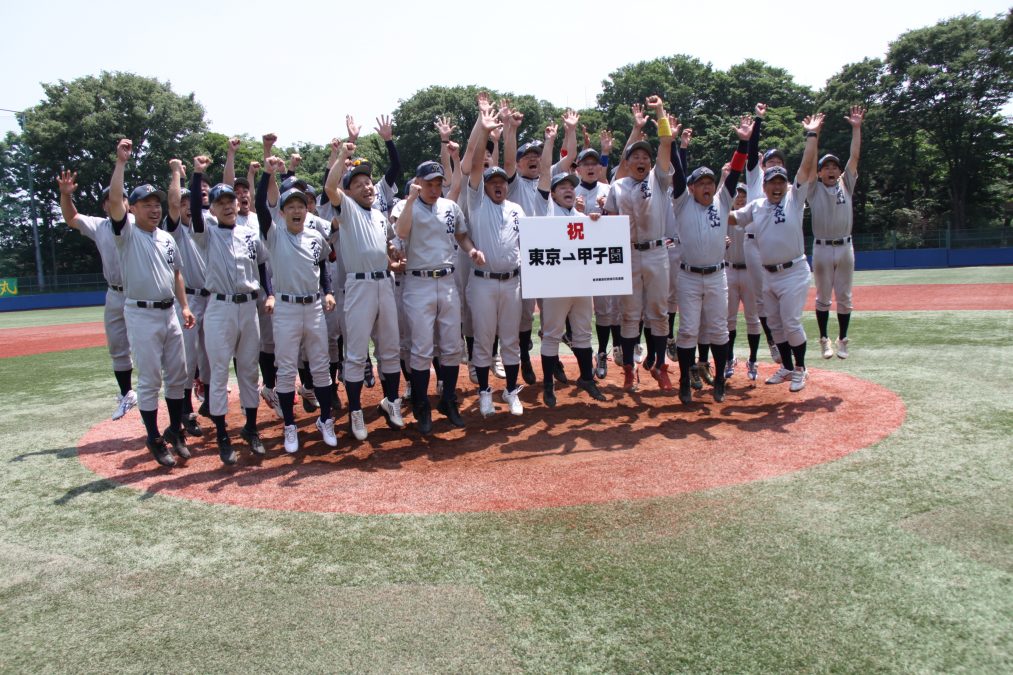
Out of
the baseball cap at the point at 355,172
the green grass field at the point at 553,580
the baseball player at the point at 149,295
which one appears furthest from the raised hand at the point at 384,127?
the green grass field at the point at 553,580

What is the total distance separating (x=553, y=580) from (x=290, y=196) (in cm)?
432

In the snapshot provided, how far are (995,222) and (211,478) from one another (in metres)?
48.3

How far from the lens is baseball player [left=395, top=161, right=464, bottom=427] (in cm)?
633

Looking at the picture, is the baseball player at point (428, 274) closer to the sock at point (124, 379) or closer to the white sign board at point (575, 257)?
the white sign board at point (575, 257)

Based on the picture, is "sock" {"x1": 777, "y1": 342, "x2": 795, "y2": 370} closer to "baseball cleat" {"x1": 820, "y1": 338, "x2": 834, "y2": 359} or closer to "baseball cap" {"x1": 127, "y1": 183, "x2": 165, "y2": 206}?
"baseball cleat" {"x1": 820, "y1": 338, "x2": 834, "y2": 359}

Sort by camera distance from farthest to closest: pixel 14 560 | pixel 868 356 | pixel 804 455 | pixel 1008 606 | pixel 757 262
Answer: pixel 868 356
pixel 757 262
pixel 804 455
pixel 14 560
pixel 1008 606

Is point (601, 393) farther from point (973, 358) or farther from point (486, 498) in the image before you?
point (973, 358)

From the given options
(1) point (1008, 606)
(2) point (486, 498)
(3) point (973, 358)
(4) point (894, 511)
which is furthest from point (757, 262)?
(1) point (1008, 606)

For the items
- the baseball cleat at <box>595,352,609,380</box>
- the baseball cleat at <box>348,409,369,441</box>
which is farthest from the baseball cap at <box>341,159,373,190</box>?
the baseball cleat at <box>595,352,609,380</box>

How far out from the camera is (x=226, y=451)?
19.8 ft

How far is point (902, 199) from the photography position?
42656mm

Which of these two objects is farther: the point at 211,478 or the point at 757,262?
the point at 757,262

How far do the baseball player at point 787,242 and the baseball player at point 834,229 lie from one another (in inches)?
15.6

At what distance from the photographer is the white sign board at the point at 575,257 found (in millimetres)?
6551
